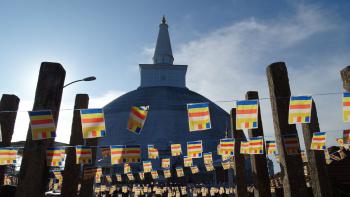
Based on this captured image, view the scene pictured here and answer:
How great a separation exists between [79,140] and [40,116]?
334cm

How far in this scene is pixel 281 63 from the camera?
21.6 ft

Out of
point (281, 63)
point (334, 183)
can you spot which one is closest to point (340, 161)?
point (334, 183)

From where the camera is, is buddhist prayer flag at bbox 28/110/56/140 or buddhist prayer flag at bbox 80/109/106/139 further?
buddhist prayer flag at bbox 80/109/106/139

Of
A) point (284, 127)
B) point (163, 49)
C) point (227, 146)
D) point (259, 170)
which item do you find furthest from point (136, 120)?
point (163, 49)

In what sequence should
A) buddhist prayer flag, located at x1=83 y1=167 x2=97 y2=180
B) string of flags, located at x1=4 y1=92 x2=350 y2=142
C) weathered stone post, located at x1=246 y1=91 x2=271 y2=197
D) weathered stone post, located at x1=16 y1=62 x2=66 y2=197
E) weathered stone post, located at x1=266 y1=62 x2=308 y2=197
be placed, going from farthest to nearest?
1. buddhist prayer flag, located at x1=83 y1=167 x2=97 y2=180
2. weathered stone post, located at x1=246 y1=91 x2=271 y2=197
3. string of flags, located at x1=4 y1=92 x2=350 y2=142
4. weathered stone post, located at x1=266 y1=62 x2=308 y2=197
5. weathered stone post, located at x1=16 y1=62 x2=66 y2=197

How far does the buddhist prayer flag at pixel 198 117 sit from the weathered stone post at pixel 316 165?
318 cm

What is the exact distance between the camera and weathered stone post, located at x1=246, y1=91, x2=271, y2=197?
25.1 feet

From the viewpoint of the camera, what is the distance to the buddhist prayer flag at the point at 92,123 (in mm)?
8164

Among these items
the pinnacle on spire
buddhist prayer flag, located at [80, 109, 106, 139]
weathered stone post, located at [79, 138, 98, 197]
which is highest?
the pinnacle on spire

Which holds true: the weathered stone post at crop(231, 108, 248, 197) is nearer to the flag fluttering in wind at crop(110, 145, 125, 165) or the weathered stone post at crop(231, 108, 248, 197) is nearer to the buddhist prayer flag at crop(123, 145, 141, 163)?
the buddhist prayer flag at crop(123, 145, 141, 163)

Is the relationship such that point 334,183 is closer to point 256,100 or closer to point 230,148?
point 230,148

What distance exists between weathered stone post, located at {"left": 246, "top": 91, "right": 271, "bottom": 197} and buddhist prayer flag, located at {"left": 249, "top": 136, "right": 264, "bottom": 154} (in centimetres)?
27

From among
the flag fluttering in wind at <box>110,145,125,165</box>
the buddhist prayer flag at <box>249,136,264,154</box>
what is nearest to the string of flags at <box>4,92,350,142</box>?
the buddhist prayer flag at <box>249,136,264,154</box>

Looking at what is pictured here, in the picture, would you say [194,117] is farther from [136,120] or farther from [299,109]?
[299,109]
